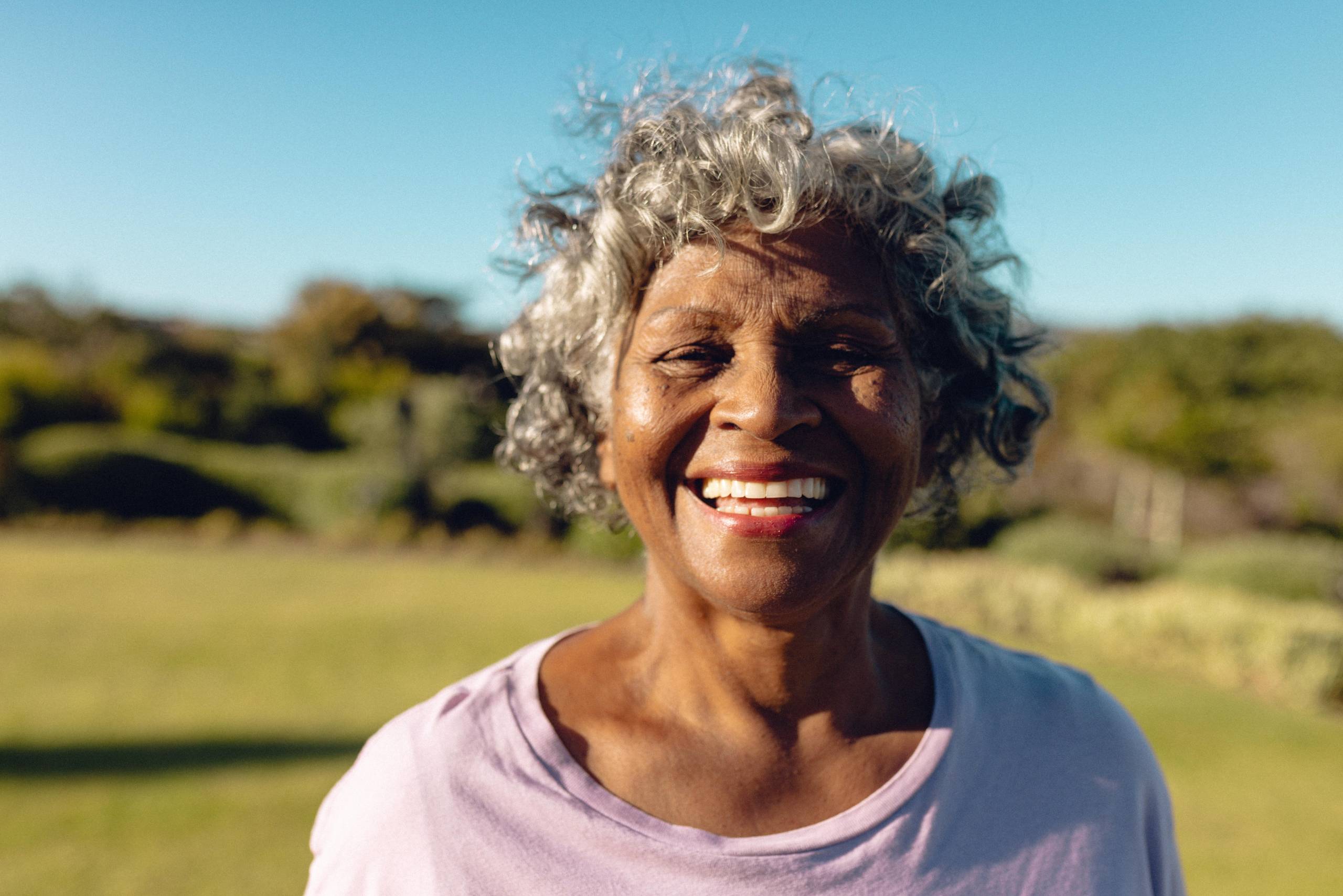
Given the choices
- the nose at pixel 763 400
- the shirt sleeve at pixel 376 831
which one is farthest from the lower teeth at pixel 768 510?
the shirt sleeve at pixel 376 831

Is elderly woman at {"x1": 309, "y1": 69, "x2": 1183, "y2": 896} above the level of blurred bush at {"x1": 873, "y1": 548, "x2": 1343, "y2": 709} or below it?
above

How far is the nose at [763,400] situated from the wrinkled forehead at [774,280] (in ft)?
0.21

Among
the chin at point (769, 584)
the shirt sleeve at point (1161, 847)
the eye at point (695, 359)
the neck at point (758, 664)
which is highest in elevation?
the eye at point (695, 359)

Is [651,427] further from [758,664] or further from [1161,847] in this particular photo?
[1161,847]

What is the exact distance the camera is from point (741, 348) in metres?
1.47

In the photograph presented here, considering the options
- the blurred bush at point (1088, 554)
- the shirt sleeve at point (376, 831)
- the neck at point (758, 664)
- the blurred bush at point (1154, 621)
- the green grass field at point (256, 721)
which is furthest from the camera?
the blurred bush at point (1088, 554)

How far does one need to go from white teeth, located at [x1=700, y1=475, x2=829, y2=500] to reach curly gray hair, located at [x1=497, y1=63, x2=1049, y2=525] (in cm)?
33

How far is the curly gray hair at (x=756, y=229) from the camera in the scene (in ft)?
4.94

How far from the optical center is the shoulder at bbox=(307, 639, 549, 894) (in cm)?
141

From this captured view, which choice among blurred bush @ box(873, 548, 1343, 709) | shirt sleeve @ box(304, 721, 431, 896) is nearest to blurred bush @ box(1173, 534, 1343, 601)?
blurred bush @ box(873, 548, 1343, 709)

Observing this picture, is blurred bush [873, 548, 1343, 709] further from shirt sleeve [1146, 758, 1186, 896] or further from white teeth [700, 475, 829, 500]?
white teeth [700, 475, 829, 500]

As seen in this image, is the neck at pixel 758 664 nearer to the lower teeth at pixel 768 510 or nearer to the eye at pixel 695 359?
the lower teeth at pixel 768 510

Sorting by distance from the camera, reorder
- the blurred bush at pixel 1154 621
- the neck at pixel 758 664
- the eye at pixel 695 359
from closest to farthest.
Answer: the eye at pixel 695 359
the neck at pixel 758 664
the blurred bush at pixel 1154 621

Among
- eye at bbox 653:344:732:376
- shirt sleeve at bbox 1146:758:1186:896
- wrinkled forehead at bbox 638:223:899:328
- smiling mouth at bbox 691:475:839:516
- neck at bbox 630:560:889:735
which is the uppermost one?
wrinkled forehead at bbox 638:223:899:328
